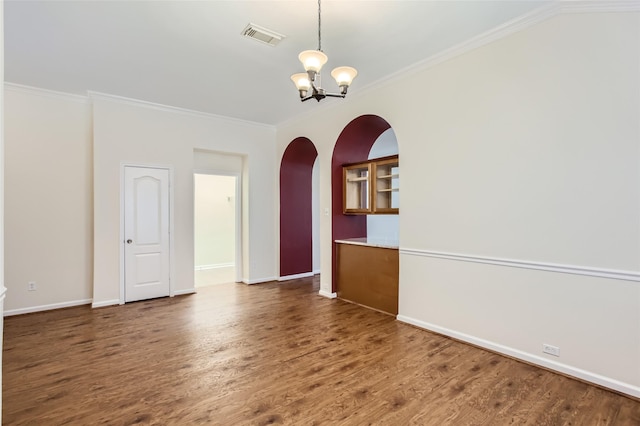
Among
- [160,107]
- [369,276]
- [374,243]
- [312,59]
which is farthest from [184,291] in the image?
[312,59]

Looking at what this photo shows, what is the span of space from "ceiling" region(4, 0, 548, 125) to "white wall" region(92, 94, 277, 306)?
0.58 meters

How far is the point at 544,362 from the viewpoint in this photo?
9.34ft

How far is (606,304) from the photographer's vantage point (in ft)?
8.38

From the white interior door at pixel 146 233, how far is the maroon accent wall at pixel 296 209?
7.00ft

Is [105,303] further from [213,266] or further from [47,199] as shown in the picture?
[213,266]

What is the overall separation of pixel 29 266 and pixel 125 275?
117 cm

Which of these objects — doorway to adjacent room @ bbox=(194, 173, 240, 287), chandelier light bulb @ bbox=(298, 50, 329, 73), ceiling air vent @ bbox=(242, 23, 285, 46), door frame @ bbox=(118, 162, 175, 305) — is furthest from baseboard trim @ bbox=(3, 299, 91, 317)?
chandelier light bulb @ bbox=(298, 50, 329, 73)

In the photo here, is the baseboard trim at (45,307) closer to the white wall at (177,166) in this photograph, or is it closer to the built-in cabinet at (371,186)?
the white wall at (177,166)

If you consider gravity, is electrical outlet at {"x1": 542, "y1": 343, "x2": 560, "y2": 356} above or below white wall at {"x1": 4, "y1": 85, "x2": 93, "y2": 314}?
below

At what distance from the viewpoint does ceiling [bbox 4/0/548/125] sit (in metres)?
2.74

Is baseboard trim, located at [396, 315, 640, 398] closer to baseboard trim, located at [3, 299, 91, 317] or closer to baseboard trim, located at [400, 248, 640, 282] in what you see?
baseboard trim, located at [400, 248, 640, 282]

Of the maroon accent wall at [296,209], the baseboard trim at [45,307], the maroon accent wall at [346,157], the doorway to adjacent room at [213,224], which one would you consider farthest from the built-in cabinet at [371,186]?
the baseboard trim at [45,307]

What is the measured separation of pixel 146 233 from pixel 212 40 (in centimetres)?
324

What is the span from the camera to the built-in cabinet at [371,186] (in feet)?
15.2
